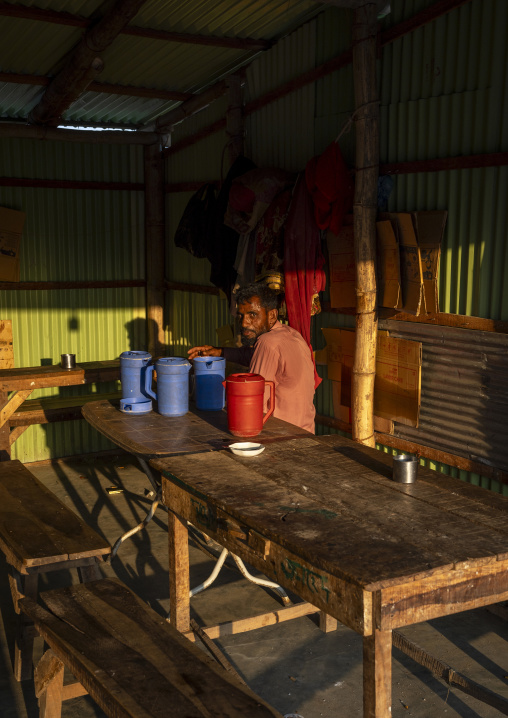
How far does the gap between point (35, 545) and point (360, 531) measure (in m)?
2.00

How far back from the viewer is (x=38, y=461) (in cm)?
866

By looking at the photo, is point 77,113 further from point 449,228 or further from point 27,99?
point 449,228

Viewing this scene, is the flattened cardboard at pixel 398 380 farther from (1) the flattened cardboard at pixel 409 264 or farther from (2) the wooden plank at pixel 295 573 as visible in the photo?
(2) the wooden plank at pixel 295 573

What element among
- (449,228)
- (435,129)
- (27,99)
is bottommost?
(449,228)

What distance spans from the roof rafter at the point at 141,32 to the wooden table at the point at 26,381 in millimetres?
2999

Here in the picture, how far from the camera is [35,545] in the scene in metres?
3.82

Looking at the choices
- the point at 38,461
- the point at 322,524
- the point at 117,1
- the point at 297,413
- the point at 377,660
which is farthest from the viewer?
the point at 38,461

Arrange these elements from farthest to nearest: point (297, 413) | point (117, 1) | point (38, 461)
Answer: point (38, 461)
point (117, 1)
point (297, 413)

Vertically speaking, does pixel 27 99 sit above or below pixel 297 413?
above

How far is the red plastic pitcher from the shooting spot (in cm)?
368

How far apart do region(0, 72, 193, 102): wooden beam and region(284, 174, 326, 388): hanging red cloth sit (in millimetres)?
2637

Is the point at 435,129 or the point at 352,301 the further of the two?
the point at 352,301

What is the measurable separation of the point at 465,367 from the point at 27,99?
229 inches

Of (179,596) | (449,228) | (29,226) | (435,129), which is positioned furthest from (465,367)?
(29,226)
